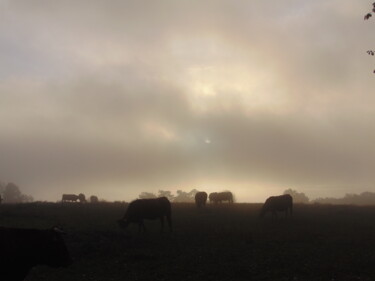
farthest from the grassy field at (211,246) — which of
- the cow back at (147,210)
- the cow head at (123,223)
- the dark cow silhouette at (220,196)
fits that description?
the dark cow silhouette at (220,196)

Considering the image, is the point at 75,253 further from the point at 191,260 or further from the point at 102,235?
the point at 191,260

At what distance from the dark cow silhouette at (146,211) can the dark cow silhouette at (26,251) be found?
15804mm

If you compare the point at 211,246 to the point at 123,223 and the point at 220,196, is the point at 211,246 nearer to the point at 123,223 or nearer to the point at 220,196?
the point at 123,223

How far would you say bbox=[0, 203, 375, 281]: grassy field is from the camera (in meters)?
19.7

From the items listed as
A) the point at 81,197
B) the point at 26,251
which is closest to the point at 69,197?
the point at 81,197

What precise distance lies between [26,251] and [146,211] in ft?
57.1

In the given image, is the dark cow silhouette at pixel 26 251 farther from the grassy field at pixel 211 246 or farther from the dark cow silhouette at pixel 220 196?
the dark cow silhouette at pixel 220 196

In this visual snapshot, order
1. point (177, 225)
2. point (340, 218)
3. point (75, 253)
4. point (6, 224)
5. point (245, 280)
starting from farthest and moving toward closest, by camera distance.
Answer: point (340, 218) → point (177, 225) → point (6, 224) → point (75, 253) → point (245, 280)

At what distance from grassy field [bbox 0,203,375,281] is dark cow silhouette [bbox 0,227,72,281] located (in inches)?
186

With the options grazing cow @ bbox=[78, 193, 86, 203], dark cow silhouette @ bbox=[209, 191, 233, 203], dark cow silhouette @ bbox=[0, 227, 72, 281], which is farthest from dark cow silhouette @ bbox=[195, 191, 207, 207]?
dark cow silhouette @ bbox=[0, 227, 72, 281]

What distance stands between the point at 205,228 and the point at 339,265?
40.2 ft

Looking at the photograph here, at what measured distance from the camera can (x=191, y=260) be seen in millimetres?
22047

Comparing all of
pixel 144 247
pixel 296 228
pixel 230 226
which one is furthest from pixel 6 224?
pixel 296 228

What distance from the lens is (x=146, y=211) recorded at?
31.7 meters
